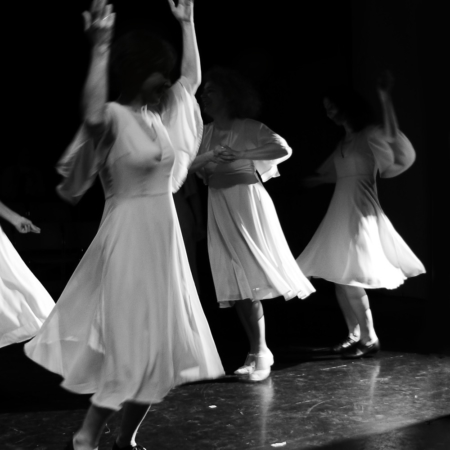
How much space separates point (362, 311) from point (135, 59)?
2.69 meters

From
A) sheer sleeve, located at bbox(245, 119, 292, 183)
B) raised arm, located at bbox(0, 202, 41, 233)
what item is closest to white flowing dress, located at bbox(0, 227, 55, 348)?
raised arm, located at bbox(0, 202, 41, 233)

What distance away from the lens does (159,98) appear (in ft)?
8.23

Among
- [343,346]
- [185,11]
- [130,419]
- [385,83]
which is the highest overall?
[185,11]

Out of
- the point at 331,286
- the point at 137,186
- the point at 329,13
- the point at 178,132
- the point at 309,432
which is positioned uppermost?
the point at 329,13

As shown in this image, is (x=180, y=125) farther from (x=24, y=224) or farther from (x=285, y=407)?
(x=285, y=407)

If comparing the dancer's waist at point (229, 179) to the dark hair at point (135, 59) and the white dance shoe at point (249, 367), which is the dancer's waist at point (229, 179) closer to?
the white dance shoe at point (249, 367)

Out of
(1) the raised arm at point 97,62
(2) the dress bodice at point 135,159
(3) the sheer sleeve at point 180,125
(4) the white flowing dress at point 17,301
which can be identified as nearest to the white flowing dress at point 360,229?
(4) the white flowing dress at point 17,301

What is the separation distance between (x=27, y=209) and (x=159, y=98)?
5.79m

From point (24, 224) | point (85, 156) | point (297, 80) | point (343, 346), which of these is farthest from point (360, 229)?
point (297, 80)

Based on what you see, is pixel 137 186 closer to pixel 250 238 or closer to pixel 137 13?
pixel 250 238

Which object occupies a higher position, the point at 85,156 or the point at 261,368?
the point at 85,156

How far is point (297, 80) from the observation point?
8.31 m

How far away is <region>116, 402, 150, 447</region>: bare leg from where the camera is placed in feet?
7.83

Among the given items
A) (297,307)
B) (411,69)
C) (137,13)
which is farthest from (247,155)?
(137,13)
